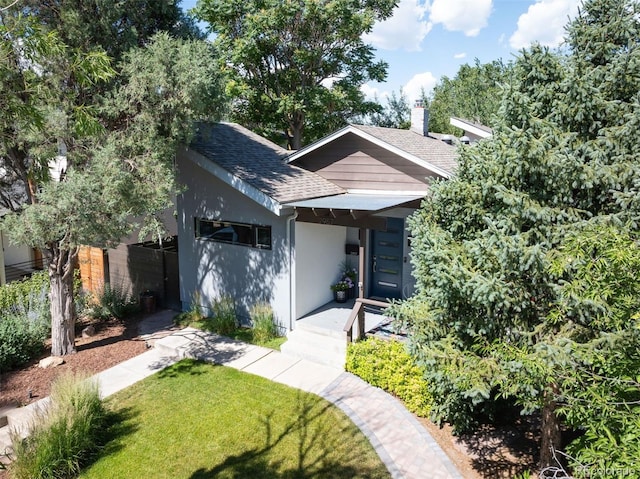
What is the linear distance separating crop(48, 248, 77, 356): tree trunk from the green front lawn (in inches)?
104

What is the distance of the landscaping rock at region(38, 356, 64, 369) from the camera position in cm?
955

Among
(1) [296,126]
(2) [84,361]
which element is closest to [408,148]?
(2) [84,361]

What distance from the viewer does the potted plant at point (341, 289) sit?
12.1 metres

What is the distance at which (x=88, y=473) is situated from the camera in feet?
20.6

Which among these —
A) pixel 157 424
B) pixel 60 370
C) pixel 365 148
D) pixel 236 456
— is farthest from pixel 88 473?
pixel 365 148

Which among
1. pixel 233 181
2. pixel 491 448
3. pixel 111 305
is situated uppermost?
pixel 233 181

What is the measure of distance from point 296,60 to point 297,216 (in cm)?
1585

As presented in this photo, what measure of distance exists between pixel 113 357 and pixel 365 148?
831 centimetres

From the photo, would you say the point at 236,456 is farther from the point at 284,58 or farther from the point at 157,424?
the point at 284,58

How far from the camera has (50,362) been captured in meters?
9.61

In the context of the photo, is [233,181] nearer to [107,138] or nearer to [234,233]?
[234,233]

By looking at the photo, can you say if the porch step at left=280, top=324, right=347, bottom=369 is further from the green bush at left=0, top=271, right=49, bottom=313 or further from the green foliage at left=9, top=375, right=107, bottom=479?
the green bush at left=0, top=271, right=49, bottom=313

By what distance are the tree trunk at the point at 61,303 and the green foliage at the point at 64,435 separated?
2.95 meters

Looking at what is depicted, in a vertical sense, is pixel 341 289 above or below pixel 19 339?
above
